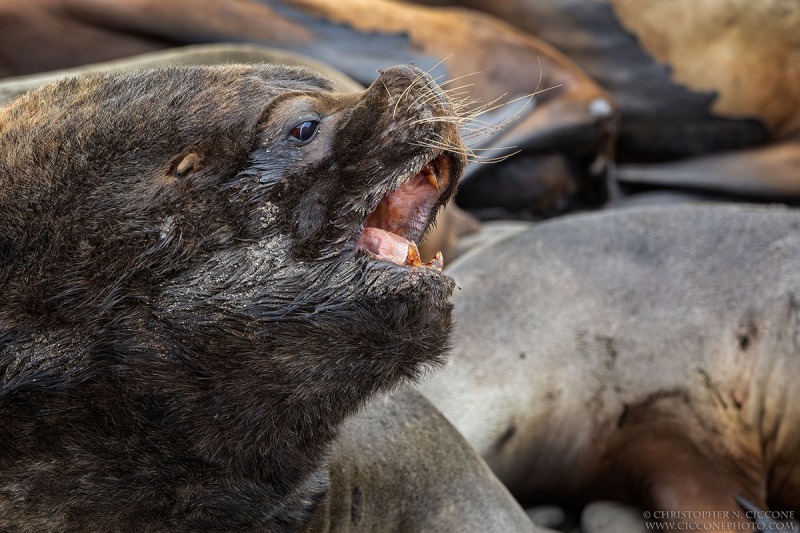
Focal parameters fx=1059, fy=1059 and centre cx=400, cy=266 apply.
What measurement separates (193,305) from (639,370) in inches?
78.6

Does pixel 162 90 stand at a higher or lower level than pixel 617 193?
higher

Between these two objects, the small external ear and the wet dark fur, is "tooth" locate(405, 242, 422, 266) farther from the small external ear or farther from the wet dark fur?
the small external ear

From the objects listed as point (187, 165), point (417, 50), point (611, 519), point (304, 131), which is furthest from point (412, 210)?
point (417, 50)

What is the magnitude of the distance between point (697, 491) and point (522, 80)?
297cm

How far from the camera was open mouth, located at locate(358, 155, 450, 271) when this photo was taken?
6.20 feet

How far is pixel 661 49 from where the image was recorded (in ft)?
20.2

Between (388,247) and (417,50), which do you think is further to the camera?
(417,50)

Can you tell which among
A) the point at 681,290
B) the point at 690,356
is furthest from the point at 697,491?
the point at 681,290

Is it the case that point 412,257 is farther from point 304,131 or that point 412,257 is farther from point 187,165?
point 187,165

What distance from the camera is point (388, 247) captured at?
1.86m

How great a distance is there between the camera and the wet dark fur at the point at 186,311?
5.78 ft

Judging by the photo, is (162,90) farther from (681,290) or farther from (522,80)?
(522,80)

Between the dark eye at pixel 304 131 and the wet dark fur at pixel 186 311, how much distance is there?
14mm

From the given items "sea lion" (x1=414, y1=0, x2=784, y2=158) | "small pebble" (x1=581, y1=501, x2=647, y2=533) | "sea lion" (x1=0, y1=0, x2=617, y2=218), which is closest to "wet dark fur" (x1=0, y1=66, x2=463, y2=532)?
"small pebble" (x1=581, y1=501, x2=647, y2=533)
